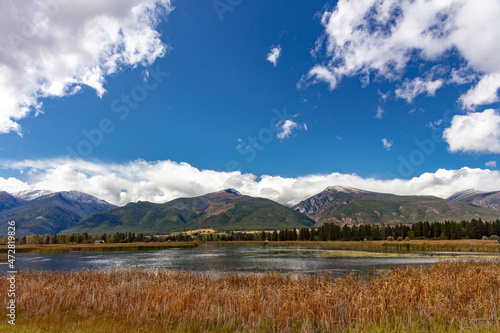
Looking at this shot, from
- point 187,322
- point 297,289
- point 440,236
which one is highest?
point 297,289

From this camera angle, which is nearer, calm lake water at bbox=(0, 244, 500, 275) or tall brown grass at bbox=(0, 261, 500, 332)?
tall brown grass at bbox=(0, 261, 500, 332)

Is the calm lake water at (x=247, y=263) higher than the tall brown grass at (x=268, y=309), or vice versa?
the tall brown grass at (x=268, y=309)

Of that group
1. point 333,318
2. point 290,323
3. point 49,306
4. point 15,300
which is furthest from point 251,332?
point 15,300

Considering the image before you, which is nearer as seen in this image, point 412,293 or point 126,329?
point 126,329

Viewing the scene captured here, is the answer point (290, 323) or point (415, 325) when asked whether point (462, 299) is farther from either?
point (290, 323)

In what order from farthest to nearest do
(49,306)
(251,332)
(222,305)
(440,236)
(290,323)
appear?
(440,236) < (49,306) < (222,305) < (290,323) < (251,332)

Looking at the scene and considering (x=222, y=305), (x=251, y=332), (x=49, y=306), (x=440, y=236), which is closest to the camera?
(x=251, y=332)

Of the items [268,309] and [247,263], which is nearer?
[268,309]

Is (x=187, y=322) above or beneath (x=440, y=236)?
above

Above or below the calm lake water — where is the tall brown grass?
above

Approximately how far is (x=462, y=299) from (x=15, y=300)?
3068cm

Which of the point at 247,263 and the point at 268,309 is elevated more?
the point at 268,309

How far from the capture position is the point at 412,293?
16.0 m

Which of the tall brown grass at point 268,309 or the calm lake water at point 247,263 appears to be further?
the calm lake water at point 247,263
